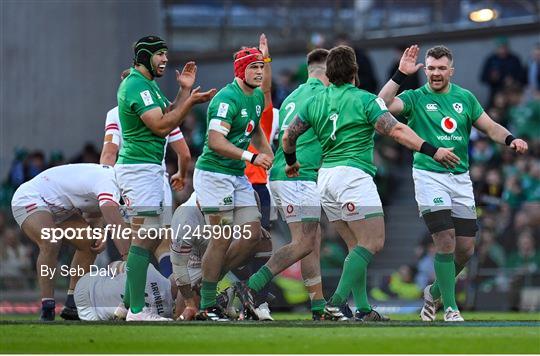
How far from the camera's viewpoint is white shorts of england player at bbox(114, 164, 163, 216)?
14117 millimetres

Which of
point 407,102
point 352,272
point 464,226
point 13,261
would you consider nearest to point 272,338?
point 352,272

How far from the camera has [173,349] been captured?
11555 millimetres

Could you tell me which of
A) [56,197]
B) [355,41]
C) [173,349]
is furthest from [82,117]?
[173,349]

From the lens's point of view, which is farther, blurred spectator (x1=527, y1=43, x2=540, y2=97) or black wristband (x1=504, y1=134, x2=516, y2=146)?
blurred spectator (x1=527, y1=43, x2=540, y2=97)

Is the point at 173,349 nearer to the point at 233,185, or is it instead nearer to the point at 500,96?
the point at 233,185

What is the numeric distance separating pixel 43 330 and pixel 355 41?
523 inches

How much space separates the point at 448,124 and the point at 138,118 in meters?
3.09

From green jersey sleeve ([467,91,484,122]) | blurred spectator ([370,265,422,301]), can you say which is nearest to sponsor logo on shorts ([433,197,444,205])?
green jersey sleeve ([467,91,484,122])

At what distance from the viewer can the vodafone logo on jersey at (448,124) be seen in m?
14.6

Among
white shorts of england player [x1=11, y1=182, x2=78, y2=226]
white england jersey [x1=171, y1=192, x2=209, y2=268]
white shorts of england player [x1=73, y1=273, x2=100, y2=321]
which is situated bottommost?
white shorts of england player [x1=73, y1=273, x2=100, y2=321]

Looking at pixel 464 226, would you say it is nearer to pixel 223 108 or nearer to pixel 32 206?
pixel 223 108

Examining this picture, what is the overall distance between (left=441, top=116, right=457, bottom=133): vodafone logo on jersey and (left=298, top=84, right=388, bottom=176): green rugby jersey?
81 cm

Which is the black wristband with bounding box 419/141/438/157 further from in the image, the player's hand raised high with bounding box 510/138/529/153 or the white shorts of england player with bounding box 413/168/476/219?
the player's hand raised high with bounding box 510/138/529/153

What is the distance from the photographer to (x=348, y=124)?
14.1m
